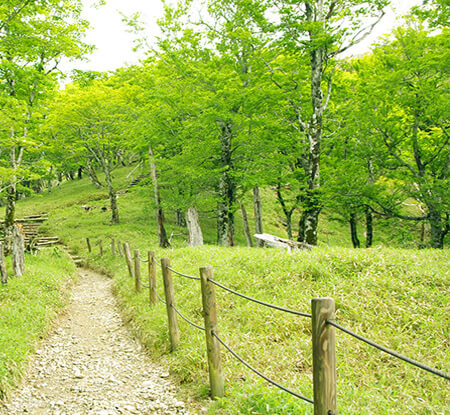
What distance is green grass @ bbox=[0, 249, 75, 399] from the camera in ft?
15.8

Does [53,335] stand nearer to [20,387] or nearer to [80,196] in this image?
[20,387]

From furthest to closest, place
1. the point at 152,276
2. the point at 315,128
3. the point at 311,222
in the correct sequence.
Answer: the point at 311,222, the point at 315,128, the point at 152,276

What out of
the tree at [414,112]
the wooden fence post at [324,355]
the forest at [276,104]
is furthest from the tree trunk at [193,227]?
the wooden fence post at [324,355]

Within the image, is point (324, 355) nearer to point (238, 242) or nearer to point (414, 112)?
point (414, 112)

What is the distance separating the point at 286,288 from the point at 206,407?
2772 mm

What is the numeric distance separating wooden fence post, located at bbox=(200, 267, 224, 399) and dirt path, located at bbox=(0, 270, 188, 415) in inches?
20.0

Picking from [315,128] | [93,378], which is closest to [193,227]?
[315,128]

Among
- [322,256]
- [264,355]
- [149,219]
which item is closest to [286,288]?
[322,256]

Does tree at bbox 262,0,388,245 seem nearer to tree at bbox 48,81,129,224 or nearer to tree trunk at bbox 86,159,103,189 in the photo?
tree at bbox 48,81,129,224

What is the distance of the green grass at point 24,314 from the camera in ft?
15.8

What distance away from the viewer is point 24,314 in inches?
272

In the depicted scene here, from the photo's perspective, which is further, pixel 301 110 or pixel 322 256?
pixel 301 110

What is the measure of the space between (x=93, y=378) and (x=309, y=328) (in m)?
3.55

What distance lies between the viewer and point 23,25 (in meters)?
10.5
